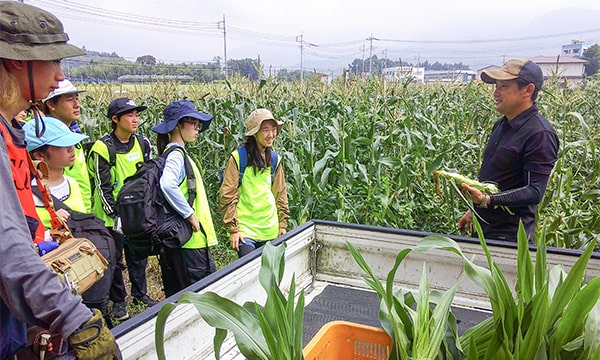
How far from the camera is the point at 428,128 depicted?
6.22 m

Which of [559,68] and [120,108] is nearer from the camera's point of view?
[120,108]

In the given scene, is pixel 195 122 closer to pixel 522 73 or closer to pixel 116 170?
pixel 116 170

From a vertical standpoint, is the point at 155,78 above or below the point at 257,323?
above

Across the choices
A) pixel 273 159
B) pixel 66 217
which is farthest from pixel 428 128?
pixel 66 217

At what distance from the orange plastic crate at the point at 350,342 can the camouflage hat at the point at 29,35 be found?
1.23 meters

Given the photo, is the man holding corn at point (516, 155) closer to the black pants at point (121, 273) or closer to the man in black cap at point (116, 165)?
the man in black cap at point (116, 165)

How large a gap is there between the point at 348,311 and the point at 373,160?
2509 millimetres

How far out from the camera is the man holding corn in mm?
2742

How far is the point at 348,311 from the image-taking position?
91.7 inches

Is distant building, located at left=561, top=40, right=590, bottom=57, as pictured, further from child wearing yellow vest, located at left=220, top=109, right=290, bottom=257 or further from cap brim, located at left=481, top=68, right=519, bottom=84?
child wearing yellow vest, located at left=220, top=109, right=290, bottom=257

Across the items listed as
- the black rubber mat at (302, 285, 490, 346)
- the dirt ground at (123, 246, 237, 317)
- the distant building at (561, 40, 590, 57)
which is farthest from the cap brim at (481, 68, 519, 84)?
the distant building at (561, 40, 590, 57)

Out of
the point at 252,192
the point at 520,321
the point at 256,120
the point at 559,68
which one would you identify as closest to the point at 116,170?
the point at 252,192

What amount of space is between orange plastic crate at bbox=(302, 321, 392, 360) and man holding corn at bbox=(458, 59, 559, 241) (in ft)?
5.16

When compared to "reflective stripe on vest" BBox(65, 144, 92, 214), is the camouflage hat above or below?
above
